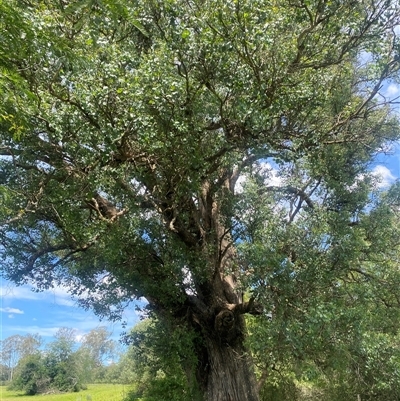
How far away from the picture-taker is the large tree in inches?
173

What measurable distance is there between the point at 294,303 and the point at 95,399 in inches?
913

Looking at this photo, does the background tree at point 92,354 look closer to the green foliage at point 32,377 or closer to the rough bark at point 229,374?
the green foliage at point 32,377

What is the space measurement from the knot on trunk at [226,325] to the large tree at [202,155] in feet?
0.10

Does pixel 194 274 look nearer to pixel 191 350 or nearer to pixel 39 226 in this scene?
pixel 191 350

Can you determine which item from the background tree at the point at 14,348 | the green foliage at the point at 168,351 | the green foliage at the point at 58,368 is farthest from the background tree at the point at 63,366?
the green foliage at the point at 168,351

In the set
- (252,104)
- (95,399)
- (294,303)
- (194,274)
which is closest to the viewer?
(252,104)

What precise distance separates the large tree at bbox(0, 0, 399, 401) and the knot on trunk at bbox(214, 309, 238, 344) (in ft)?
0.10

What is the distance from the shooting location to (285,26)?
4.69m

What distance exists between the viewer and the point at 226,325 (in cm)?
718

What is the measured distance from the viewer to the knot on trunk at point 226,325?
23.4ft

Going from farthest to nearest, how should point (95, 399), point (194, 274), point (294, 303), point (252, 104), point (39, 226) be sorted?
1. point (95, 399)
2. point (39, 226)
3. point (194, 274)
4. point (294, 303)
5. point (252, 104)

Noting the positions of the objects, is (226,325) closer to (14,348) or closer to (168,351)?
(168,351)

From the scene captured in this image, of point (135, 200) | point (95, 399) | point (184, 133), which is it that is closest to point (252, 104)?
Result: point (184, 133)

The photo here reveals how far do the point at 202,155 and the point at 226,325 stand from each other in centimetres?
355
